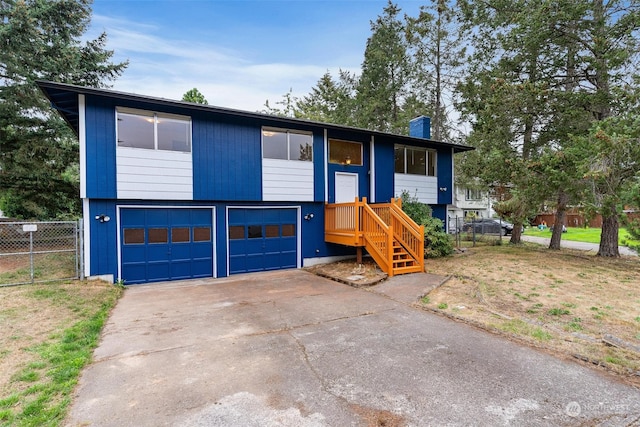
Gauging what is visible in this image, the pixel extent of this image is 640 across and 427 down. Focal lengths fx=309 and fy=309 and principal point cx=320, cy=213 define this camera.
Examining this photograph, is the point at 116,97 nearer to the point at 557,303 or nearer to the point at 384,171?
the point at 384,171

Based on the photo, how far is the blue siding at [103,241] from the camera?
25.6ft

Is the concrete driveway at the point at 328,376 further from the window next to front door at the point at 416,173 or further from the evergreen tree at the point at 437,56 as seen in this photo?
the evergreen tree at the point at 437,56

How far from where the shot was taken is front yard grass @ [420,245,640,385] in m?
3.88

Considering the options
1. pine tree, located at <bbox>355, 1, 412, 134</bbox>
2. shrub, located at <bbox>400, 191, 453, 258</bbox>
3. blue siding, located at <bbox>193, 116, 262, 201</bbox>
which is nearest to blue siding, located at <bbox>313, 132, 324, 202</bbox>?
blue siding, located at <bbox>193, 116, 262, 201</bbox>

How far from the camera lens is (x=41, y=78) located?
1270 centimetres

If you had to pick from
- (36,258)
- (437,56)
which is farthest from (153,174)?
(437,56)

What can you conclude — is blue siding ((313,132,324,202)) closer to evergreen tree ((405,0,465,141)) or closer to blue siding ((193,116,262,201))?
blue siding ((193,116,262,201))

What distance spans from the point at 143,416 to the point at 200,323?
8.26ft

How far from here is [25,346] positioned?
3.98 metres

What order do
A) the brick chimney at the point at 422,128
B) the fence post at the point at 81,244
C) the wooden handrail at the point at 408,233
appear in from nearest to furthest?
the fence post at the point at 81,244 < the wooden handrail at the point at 408,233 < the brick chimney at the point at 422,128

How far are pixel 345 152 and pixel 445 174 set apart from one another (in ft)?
15.9

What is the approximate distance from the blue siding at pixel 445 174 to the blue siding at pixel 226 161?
7741mm

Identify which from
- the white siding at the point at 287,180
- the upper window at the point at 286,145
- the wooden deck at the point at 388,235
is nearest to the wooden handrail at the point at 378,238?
the wooden deck at the point at 388,235

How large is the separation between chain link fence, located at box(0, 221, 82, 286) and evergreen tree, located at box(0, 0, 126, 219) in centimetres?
164
